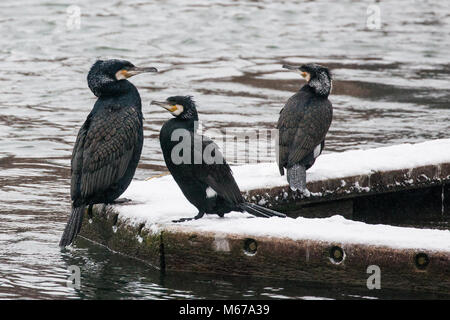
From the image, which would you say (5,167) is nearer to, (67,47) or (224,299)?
(224,299)

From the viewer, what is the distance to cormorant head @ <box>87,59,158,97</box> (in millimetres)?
7125

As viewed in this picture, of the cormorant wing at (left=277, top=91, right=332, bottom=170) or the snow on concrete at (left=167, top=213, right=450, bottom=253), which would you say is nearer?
the snow on concrete at (left=167, top=213, right=450, bottom=253)

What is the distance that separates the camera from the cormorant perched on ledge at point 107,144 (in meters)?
7.01

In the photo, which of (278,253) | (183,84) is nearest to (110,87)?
(278,253)

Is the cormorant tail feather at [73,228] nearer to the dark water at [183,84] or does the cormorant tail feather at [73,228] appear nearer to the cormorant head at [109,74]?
the dark water at [183,84]

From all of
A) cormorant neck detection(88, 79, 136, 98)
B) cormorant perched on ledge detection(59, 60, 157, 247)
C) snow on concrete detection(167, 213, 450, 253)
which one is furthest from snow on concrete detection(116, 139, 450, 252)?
cormorant neck detection(88, 79, 136, 98)

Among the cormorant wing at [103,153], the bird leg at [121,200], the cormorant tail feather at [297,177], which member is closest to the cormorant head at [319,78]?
the cormorant tail feather at [297,177]

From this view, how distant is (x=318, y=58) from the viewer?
1684 centimetres

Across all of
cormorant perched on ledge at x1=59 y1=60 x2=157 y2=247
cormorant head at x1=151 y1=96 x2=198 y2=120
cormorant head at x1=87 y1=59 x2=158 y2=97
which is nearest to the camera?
cormorant head at x1=151 y1=96 x2=198 y2=120

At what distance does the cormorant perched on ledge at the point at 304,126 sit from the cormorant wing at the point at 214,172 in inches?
35.8

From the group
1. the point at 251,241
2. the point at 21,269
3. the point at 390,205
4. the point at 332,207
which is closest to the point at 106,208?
the point at 21,269

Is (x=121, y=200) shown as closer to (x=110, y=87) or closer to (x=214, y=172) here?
(x=110, y=87)

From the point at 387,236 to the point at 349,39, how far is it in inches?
514

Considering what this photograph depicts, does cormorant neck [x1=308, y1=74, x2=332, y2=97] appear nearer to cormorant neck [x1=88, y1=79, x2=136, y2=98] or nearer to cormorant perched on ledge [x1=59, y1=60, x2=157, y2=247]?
cormorant perched on ledge [x1=59, y1=60, x2=157, y2=247]
